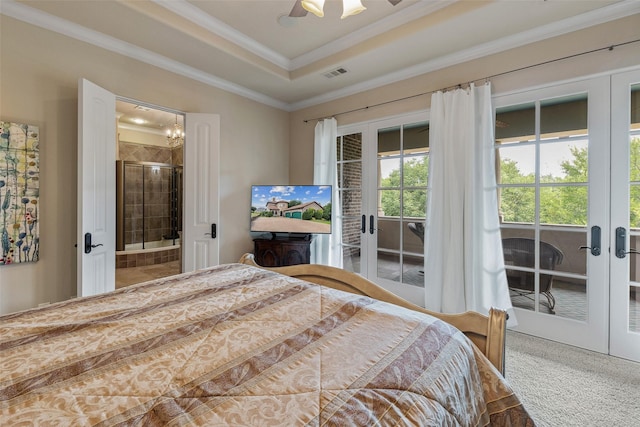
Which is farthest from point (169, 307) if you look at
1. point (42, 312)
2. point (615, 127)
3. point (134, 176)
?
point (134, 176)

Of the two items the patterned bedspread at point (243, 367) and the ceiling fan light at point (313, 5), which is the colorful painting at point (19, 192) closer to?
the patterned bedspread at point (243, 367)

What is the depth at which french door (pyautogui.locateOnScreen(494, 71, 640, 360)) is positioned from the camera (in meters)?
2.17

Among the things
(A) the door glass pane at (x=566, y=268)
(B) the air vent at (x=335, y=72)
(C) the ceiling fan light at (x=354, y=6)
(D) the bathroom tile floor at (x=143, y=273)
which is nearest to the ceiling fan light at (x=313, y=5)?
(C) the ceiling fan light at (x=354, y=6)

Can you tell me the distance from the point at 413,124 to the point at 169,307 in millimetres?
3032

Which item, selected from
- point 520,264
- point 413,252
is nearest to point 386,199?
point 413,252

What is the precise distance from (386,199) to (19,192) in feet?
11.1

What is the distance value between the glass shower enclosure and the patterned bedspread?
5.06 metres

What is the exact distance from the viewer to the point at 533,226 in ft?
8.46

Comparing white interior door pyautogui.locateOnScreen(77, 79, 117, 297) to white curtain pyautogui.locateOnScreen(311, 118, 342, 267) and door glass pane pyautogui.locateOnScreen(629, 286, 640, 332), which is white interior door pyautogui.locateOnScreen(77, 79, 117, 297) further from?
door glass pane pyautogui.locateOnScreen(629, 286, 640, 332)

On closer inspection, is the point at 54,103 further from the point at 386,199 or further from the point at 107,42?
the point at 386,199

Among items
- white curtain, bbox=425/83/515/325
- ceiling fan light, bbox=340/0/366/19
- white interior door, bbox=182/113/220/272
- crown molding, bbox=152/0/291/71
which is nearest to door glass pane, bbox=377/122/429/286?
white curtain, bbox=425/83/515/325

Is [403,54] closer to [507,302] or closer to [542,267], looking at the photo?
[542,267]

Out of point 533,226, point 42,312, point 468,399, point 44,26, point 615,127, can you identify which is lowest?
point 468,399

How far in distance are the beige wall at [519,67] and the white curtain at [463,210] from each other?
0.19m
